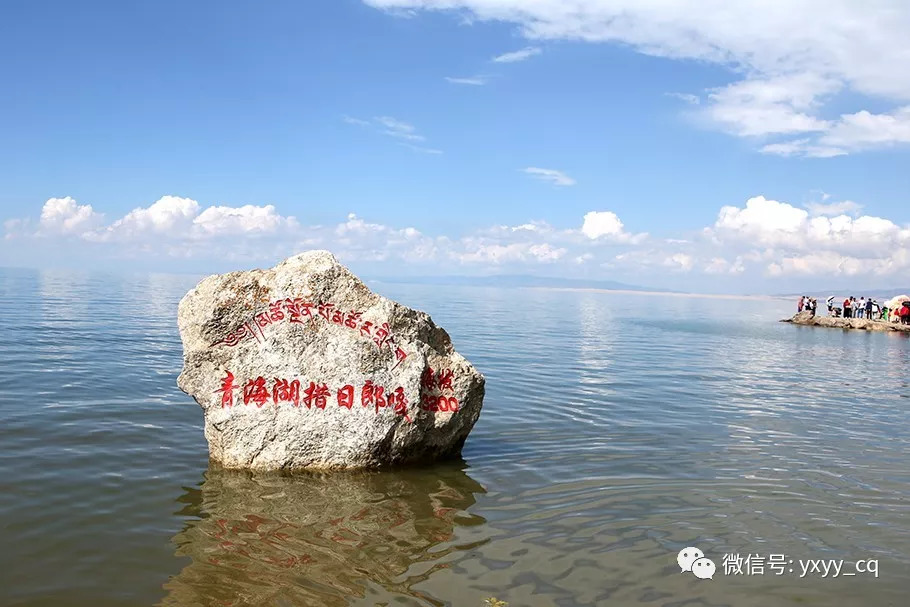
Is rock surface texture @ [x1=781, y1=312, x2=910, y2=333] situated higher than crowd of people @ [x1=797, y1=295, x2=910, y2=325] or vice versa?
crowd of people @ [x1=797, y1=295, x2=910, y2=325]

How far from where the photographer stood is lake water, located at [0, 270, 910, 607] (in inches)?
268

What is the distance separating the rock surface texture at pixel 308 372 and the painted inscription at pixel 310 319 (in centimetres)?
2

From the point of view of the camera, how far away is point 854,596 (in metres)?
6.84

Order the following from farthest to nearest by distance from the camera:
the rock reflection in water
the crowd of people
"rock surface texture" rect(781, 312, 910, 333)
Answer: the crowd of people, "rock surface texture" rect(781, 312, 910, 333), the rock reflection in water

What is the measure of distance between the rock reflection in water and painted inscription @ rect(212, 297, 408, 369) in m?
2.05

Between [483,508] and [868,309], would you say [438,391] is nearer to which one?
[483,508]

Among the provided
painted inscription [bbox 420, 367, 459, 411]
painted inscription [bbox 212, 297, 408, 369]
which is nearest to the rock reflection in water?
painted inscription [bbox 420, 367, 459, 411]

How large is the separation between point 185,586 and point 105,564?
1160 millimetres

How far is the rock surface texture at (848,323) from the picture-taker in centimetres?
5122

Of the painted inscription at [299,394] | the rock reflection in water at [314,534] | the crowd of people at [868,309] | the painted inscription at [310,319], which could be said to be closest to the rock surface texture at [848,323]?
the crowd of people at [868,309]

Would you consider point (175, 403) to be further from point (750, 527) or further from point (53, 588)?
point (750, 527)

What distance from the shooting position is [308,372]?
10320 mm

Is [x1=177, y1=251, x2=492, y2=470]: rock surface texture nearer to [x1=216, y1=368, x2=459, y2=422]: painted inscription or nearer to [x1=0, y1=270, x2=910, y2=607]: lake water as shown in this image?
[x1=216, y1=368, x2=459, y2=422]: painted inscription

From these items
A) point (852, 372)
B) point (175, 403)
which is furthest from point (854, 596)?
point (852, 372)
